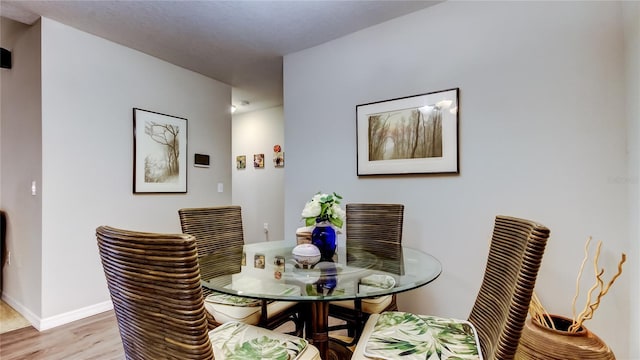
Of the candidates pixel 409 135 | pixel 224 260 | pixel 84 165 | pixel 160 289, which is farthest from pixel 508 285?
pixel 84 165

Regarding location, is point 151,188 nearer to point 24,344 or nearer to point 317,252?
point 24,344

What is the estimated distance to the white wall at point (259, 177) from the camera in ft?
16.2

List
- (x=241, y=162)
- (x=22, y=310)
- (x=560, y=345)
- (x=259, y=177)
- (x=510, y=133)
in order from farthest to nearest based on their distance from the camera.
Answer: (x=241, y=162), (x=259, y=177), (x=22, y=310), (x=510, y=133), (x=560, y=345)

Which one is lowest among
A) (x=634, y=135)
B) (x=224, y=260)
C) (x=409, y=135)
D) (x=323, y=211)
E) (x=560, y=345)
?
(x=560, y=345)

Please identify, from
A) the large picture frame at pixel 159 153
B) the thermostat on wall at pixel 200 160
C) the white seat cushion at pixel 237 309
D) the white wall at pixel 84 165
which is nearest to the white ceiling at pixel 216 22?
the white wall at pixel 84 165

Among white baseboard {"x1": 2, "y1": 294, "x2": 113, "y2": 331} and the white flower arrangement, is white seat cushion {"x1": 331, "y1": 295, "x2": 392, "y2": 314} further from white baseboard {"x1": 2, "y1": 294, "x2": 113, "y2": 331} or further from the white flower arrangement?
white baseboard {"x1": 2, "y1": 294, "x2": 113, "y2": 331}

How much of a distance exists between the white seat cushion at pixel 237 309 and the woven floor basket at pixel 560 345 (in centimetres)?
124

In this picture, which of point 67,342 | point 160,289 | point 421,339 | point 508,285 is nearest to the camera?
point 160,289

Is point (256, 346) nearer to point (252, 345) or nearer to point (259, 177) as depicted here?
point (252, 345)

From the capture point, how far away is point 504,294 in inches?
41.9

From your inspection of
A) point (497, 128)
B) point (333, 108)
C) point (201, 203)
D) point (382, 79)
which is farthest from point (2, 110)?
point (497, 128)

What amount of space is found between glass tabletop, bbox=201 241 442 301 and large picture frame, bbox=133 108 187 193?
1.70m

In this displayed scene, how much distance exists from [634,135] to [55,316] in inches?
157

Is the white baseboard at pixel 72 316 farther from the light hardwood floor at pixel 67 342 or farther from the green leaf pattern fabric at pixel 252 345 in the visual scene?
the green leaf pattern fabric at pixel 252 345
